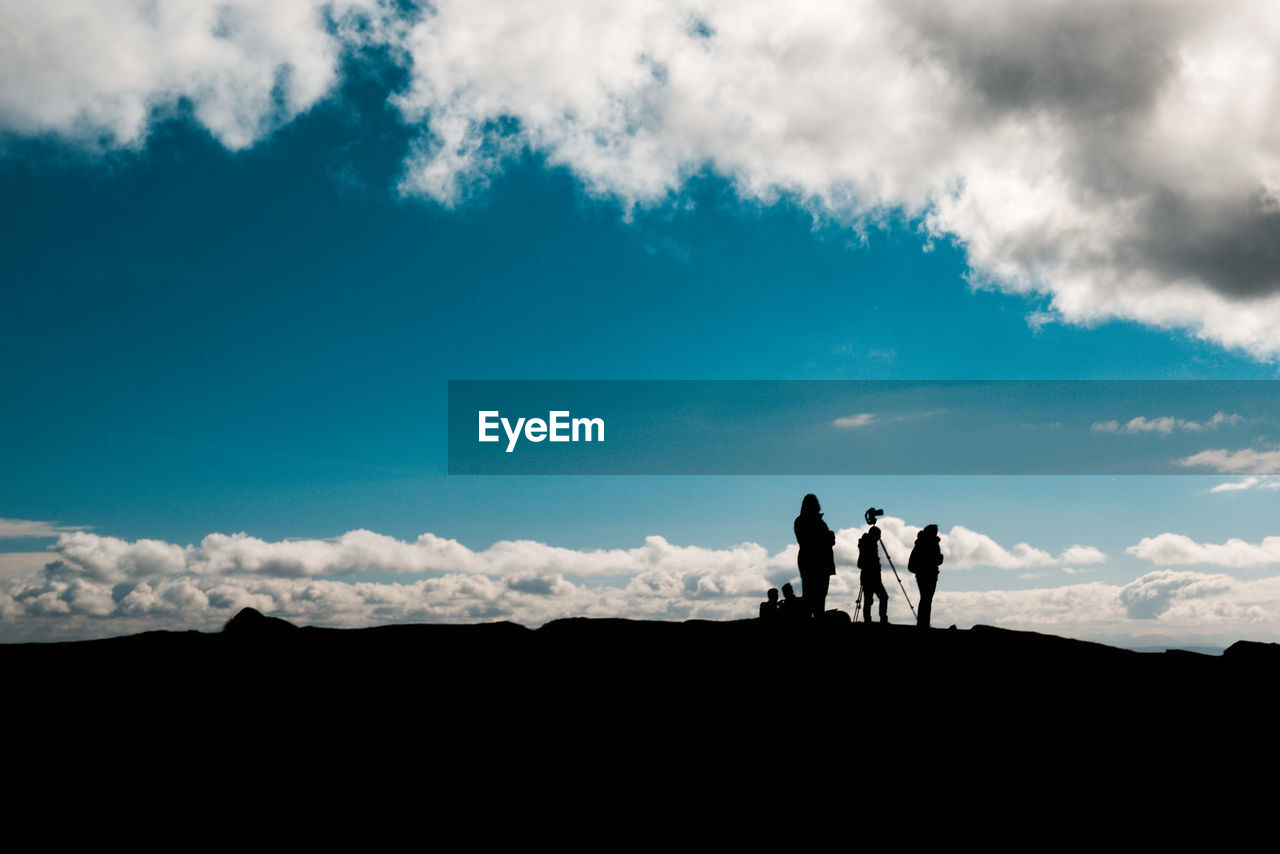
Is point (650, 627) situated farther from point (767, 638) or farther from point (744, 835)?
point (744, 835)

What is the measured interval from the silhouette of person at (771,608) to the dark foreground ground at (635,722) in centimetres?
192

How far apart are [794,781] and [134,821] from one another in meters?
6.20

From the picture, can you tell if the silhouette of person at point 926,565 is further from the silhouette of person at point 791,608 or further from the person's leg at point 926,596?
the silhouette of person at point 791,608

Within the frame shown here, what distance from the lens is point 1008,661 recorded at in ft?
43.5

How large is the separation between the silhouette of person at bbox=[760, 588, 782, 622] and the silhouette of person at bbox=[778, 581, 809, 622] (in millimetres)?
130

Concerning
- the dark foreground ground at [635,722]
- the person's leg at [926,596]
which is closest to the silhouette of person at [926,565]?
the person's leg at [926,596]

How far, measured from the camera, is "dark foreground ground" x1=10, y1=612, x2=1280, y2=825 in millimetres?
8430

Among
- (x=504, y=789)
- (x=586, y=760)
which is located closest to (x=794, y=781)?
(x=586, y=760)

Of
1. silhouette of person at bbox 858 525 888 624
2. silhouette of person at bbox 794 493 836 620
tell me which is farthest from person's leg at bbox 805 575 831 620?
silhouette of person at bbox 858 525 888 624

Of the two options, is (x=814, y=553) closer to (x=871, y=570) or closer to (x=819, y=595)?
(x=819, y=595)

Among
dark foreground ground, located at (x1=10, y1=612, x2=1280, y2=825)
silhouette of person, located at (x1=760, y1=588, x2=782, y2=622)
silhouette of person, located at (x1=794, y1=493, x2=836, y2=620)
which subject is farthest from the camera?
silhouette of person, located at (x1=760, y1=588, x2=782, y2=622)

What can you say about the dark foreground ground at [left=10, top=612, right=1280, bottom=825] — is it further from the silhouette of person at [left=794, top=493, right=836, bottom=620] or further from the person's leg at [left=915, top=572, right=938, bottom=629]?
the person's leg at [left=915, top=572, right=938, bottom=629]

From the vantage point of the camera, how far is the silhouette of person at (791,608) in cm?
1625

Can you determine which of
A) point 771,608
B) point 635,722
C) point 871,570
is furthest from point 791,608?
point 635,722
